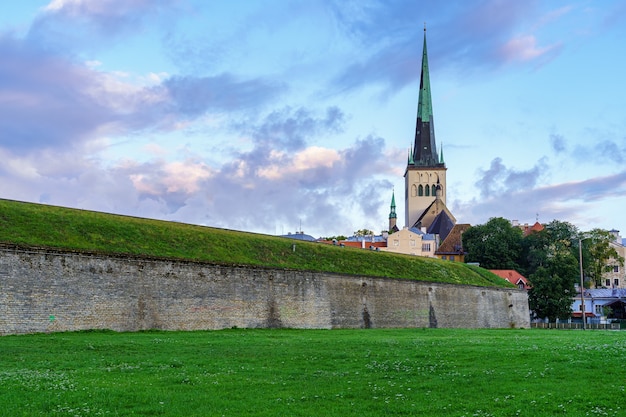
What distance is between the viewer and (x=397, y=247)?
130m

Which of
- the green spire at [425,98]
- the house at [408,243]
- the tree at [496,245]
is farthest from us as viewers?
the green spire at [425,98]

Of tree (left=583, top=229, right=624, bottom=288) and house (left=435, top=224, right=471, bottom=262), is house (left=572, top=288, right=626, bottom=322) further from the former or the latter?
house (left=435, top=224, right=471, bottom=262)

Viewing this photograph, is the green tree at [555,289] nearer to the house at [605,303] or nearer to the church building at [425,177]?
the house at [605,303]

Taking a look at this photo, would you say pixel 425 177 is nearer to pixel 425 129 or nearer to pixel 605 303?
pixel 425 129

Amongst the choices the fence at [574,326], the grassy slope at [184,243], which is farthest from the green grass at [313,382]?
the fence at [574,326]

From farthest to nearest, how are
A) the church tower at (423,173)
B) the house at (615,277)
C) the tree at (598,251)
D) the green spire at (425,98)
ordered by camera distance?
the church tower at (423,173) < the green spire at (425,98) < the house at (615,277) < the tree at (598,251)

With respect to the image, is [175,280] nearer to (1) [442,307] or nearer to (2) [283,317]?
(2) [283,317]

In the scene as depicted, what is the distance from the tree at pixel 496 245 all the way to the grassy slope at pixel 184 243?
4062 cm

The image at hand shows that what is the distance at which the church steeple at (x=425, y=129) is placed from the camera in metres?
168

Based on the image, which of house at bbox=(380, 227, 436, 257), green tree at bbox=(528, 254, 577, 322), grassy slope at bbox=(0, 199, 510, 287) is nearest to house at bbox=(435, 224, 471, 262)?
house at bbox=(380, 227, 436, 257)

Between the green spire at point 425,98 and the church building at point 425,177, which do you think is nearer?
the church building at point 425,177

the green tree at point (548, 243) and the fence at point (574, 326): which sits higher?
the green tree at point (548, 243)

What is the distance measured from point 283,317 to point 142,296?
11688mm

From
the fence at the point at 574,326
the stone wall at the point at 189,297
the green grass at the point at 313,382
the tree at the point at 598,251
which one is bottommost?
the fence at the point at 574,326
